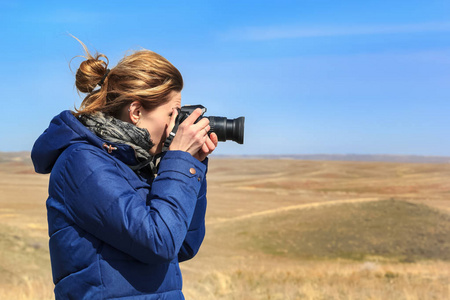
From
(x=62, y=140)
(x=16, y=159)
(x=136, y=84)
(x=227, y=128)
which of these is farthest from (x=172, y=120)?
(x=16, y=159)

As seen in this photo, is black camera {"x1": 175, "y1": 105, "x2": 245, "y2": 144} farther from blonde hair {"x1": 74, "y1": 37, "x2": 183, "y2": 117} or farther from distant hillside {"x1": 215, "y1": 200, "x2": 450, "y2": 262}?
distant hillside {"x1": 215, "y1": 200, "x2": 450, "y2": 262}

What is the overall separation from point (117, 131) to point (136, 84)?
19 cm

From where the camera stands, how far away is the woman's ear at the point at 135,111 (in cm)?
197

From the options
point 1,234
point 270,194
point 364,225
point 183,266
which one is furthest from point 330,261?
point 270,194

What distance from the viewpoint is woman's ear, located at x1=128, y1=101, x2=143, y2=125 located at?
197 centimetres

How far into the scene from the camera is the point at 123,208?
68.5 inches

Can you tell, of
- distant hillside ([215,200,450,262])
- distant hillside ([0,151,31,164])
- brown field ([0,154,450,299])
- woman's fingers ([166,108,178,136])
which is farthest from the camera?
distant hillside ([0,151,31,164])

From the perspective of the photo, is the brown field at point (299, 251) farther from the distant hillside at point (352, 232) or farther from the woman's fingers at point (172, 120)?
the woman's fingers at point (172, 120)

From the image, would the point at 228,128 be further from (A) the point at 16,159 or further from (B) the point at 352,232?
(A) the point at 16,159

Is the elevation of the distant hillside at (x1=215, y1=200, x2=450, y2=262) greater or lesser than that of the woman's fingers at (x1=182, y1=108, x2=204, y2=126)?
lesser

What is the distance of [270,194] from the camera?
38969 millimetres

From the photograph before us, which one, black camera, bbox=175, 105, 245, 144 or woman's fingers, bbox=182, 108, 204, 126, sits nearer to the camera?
woman's fingers, bbox=182, 108, 204, 126

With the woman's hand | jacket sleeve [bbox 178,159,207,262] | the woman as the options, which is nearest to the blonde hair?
the woman

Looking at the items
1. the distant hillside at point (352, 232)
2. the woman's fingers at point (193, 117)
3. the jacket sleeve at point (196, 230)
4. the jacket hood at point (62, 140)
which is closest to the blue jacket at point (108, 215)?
the jacket hood at point (62, 140)
